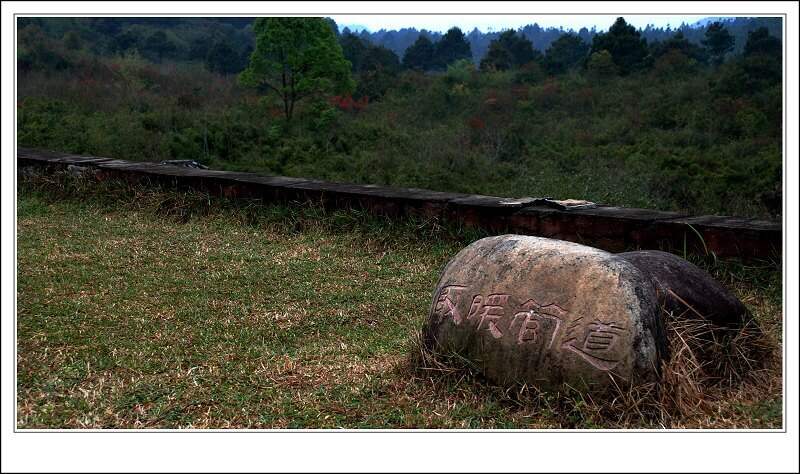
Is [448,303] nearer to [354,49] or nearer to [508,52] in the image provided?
[354,49]

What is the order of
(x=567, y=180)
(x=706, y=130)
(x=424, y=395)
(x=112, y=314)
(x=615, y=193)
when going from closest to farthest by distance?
(x=424, y=395), (x=112, y=314), (x=615, y=193), (x=567, y=180), (x=706, y=130)

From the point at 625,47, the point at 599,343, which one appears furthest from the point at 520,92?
the point at 599,343

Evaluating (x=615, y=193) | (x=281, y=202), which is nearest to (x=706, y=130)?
(x=615, y=193)

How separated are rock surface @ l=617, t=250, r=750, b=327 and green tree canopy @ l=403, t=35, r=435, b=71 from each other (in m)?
31.0

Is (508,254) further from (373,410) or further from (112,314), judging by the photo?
(112,314)

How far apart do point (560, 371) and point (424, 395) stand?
606mm

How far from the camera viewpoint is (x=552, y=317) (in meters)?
3.23

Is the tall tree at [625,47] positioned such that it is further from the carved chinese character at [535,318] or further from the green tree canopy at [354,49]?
the carved chinese character at [535,318]

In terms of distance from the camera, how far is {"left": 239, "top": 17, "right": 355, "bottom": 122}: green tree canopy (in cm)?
1683

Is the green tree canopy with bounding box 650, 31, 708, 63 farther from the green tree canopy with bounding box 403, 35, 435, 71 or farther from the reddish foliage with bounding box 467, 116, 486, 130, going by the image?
the green tree canopy with bounding box 403, 35, 435, 71

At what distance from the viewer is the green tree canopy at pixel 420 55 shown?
113 ft

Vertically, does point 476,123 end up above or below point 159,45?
below

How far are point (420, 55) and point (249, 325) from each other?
31217mm

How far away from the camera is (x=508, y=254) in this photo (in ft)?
11.5
